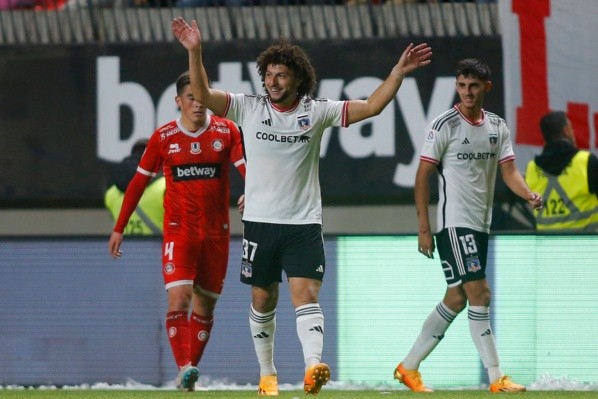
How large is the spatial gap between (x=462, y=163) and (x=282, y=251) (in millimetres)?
1359

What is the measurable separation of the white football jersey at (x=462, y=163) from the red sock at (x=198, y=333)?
1.63 meters

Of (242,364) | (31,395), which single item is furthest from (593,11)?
(31,395)

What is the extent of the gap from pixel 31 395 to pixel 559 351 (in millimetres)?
3400

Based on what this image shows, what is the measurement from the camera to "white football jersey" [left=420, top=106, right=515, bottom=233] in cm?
876

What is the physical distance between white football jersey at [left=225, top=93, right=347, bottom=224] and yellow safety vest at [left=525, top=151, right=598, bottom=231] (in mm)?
3158

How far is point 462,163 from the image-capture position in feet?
28.8

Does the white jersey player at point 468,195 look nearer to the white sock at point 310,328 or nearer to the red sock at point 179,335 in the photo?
the white sock at point 310,328

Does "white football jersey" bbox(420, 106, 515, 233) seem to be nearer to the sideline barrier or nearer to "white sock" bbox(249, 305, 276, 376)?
"white sock" bbox(249, 305, 276, 376)

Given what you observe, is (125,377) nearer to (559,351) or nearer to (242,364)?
(242,364)

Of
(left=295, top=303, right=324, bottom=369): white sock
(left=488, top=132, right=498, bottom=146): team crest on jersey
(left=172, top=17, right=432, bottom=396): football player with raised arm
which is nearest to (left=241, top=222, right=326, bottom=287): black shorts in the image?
(left=172, top=17, right=432, bottom=396): football player with raised arm

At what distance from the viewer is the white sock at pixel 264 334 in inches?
332

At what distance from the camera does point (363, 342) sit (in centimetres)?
976

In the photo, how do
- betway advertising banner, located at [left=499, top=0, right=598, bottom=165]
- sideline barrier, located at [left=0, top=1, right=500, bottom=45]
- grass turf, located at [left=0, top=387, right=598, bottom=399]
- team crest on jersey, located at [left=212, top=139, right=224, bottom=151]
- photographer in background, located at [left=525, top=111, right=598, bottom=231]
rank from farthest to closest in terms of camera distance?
sideline barrier, located at [left=0, top=1, right=500, bottom=45]
betway advertising banner, located at [left=499, top=0, right=598, bottom=165]
photographer in background, located at [left=525, top=111, right=598, bottom=231]
team crest on jersey, located at [left=212, top=139, right=224, bottom=151]
grass turf, located at [left=0, top=387, right=598, bottom=399]

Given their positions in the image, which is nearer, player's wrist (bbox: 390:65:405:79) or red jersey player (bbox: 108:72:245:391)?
player's wrist (bbox: 390:65:405:79)
